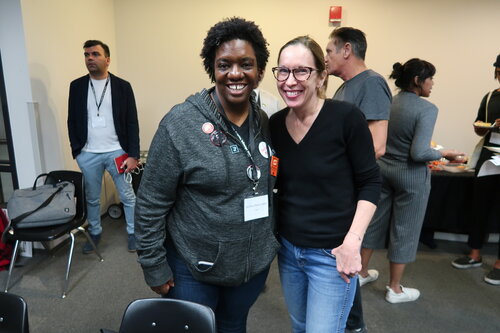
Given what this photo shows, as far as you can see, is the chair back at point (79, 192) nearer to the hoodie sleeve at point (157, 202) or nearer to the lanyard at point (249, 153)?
the hoodie sleeve at point (157, 202)

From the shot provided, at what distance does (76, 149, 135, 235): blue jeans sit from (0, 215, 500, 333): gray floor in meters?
0.31

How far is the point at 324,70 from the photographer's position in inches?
44.4

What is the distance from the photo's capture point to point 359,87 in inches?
70.2

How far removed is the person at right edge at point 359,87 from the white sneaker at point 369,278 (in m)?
0.71

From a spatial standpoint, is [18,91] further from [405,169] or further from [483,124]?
[483,124]

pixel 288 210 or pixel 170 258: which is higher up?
pixel 288 210

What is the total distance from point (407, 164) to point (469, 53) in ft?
7.79

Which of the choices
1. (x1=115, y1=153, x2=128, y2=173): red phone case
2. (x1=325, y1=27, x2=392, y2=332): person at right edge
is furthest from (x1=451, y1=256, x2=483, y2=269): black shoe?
(x1=115, y1=153, x2=128, y2=173): red phone case

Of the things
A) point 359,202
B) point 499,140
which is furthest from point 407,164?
point 359,202

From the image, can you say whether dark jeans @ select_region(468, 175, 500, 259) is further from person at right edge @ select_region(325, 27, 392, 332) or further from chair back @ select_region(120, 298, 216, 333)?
chair back @ select_region(120, 298, 216, 333)

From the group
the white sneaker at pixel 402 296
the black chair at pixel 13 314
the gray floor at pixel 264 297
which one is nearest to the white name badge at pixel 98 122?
the gray floor at pixel 264 297

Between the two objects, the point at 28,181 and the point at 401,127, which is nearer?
the point at 401,127

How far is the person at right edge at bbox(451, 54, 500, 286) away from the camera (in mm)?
2633

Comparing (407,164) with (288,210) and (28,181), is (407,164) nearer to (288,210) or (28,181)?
(288,210)
